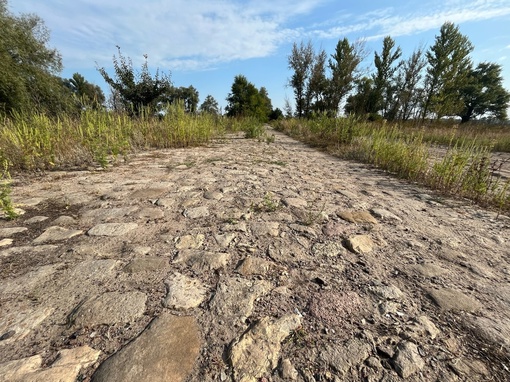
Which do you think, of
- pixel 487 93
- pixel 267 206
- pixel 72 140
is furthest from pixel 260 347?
pixel 487 93

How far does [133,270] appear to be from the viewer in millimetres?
1320

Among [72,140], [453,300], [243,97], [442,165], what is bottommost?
[453,300]

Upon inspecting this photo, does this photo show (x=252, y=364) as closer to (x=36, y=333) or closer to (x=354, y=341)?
(x=354, y=341)

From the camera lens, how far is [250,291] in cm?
119

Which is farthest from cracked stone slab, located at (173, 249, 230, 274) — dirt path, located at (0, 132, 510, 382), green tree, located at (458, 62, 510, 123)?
green tree, located at (458, 62, 510, 123)

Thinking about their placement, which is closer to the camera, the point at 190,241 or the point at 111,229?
the point at 190,241

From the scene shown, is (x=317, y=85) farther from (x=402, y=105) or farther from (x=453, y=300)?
(x=453, y=300)

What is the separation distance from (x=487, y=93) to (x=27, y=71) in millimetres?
38088

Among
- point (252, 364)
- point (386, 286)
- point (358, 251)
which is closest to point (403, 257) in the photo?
point (358, 251)

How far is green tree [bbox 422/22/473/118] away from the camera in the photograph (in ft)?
53.2

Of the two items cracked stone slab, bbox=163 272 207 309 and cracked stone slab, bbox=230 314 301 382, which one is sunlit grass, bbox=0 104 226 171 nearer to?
cracked stone slab, bbox=163 272 207 309

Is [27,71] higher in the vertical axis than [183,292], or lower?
higher

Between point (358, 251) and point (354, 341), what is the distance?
707mm

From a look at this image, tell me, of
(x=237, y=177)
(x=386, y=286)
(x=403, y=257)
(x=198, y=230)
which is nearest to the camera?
(x=386, y=286)
